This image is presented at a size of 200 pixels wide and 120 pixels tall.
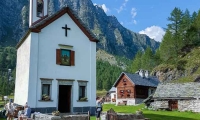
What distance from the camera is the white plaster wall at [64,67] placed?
21.4 metres

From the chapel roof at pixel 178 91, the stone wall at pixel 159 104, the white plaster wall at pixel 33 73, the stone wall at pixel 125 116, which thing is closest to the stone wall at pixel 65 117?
the stone wall at pixel 125 116

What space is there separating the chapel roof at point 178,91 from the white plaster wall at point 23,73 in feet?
68.7

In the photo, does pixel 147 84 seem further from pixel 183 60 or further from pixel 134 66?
pixel 134 66

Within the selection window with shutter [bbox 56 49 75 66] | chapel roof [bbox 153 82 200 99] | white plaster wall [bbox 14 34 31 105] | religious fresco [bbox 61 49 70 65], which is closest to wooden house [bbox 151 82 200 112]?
chapel roof [bbox 153 82 200 99]

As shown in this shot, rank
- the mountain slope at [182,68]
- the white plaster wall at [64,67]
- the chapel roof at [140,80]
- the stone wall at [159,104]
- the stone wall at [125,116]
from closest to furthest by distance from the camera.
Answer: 1. the stone wall at [125,116]
2. the white plaster wall at [64,67]
3. the stone wall at [159,104]
4. the chapel roof at [140,80]
5. the mountain slope at [182,68]

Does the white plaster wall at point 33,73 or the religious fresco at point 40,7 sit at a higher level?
the religious fresco at point 40,7

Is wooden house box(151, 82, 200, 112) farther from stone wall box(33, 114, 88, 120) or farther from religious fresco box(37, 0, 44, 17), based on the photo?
stone wall box(33, 114, 88, 120)

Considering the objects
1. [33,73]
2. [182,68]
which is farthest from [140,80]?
[33,73]

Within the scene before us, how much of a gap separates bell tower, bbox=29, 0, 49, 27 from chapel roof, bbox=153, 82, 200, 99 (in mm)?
21170

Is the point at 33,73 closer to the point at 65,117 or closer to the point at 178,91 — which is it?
the point at 65,117

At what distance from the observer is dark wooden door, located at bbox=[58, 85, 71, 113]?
2267 centimetres

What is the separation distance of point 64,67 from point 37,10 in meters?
6.78

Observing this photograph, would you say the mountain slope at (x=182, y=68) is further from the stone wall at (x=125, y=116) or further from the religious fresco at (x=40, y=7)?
the stone wall at (x=125, y=116)

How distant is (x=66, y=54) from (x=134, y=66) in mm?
74213
